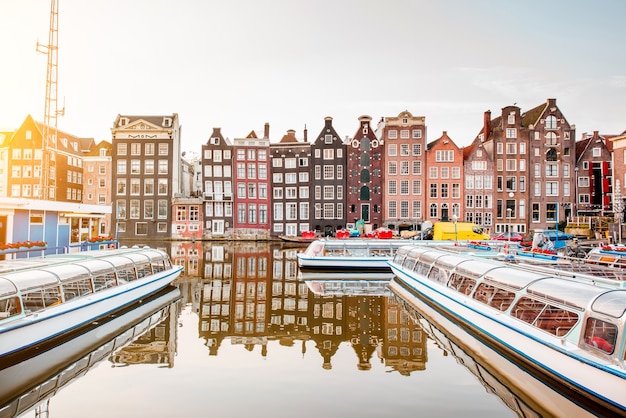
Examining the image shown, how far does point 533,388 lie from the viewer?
9.76 m

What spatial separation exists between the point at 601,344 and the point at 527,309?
3.26m

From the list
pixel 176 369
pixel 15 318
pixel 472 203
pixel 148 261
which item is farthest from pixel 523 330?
pixel 472 203

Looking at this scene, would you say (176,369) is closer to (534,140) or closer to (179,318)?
(179,318)

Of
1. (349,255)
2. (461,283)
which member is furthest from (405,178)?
(461,283)

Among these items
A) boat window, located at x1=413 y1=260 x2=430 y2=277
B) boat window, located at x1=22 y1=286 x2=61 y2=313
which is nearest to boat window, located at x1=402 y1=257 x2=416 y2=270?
boat window, located at x1=413 y1=260 x2=430 y2=277

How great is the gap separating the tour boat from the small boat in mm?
11607

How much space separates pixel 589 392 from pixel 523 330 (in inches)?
93.2

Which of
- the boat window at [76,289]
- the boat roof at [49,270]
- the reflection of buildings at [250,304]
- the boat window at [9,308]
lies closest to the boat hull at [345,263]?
the reflection of buildings at [250,304]

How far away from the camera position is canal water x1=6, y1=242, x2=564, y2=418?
8922 millimetres

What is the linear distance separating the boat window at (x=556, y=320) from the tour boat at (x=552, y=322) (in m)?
0.02

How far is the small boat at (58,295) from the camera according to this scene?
36.1ft

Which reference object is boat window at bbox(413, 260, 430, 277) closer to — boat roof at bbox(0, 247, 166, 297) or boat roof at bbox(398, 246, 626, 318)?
boat roof at bbox(398, 246, 626, 318)

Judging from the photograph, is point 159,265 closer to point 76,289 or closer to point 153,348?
point 76,289

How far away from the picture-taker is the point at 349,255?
99.5 ft
